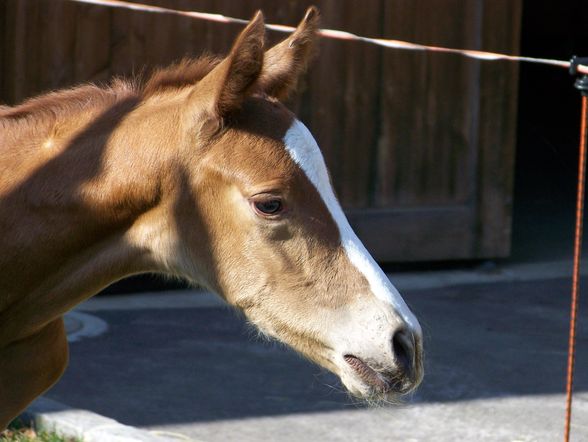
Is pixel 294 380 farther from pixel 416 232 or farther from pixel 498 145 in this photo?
pixel 498 145

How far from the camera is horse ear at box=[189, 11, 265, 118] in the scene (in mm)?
2822

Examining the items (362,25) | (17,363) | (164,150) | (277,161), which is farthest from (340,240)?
(362,25)

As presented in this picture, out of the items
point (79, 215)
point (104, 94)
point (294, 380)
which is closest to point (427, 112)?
point (294, 380)

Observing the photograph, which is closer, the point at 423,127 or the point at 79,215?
the point at 79,215

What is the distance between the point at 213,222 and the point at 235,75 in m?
0.39

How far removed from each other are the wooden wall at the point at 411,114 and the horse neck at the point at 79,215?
4.11 m

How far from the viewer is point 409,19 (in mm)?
7895

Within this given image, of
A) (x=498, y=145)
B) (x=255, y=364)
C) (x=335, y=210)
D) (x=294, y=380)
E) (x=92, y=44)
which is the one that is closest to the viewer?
(x=335, y=210)

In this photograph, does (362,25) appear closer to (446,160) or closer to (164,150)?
(446,160)

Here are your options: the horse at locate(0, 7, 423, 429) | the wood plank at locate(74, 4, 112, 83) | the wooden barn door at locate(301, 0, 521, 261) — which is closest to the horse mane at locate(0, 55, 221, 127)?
the horse at locate(0, 7, 423, 429)

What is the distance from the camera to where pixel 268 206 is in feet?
9.45

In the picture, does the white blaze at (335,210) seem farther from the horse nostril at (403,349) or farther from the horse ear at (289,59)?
the horse ear at (289,59)

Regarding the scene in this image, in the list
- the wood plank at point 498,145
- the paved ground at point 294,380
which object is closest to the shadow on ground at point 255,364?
the paved ground at point 294,380

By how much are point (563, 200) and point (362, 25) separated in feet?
15.2
